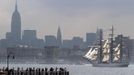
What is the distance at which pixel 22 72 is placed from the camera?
99.4 metres

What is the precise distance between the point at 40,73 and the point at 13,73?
474 cm

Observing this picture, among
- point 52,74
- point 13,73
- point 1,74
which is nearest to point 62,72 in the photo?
point 52,74

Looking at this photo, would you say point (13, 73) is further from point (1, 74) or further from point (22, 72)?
point (1, 74)

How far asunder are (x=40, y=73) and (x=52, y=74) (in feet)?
7.16

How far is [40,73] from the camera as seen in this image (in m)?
101

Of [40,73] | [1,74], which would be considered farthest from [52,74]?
[1,74]

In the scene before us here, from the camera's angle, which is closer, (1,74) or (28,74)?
(1,74)

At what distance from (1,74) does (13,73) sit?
32.0 ft

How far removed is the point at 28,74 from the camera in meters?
98.9

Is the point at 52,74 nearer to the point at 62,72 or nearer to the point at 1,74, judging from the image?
the point at 62,72

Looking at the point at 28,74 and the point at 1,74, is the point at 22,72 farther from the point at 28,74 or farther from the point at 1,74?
the point at 1,74

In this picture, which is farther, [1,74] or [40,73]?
[40,73]

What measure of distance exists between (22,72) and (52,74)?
5035mm

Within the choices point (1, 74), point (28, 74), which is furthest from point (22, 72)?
point (1, 74)
